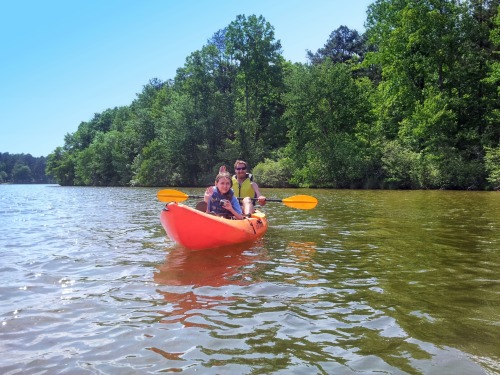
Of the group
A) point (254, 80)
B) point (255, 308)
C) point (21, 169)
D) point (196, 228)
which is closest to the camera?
point (255, 308)

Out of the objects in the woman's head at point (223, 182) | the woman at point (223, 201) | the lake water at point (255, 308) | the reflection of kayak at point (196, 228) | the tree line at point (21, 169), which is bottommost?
the lake water at point (255, 308)

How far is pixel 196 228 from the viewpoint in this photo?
6.23 meters

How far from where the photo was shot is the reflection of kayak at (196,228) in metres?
6.17

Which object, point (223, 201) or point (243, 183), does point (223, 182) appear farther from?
point (243, 183)

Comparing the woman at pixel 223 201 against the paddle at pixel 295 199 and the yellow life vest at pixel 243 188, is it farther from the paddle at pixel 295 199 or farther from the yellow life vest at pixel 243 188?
the paddle at pixel 295 199

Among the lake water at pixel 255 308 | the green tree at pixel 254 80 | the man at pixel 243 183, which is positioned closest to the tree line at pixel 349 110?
the green tree at pixel 254 80

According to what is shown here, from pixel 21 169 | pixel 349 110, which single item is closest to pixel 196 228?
pixel 349 110

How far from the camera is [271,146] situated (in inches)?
1650

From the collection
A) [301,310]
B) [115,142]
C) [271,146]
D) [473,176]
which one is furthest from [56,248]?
[115,142]

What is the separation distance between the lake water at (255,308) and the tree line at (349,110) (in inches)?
787

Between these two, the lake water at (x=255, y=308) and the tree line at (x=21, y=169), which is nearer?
the lake water at (x=255, y=308)

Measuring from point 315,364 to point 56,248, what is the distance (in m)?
5.62

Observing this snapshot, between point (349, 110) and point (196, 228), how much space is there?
96.5 ft

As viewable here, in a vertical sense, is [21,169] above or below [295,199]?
above
